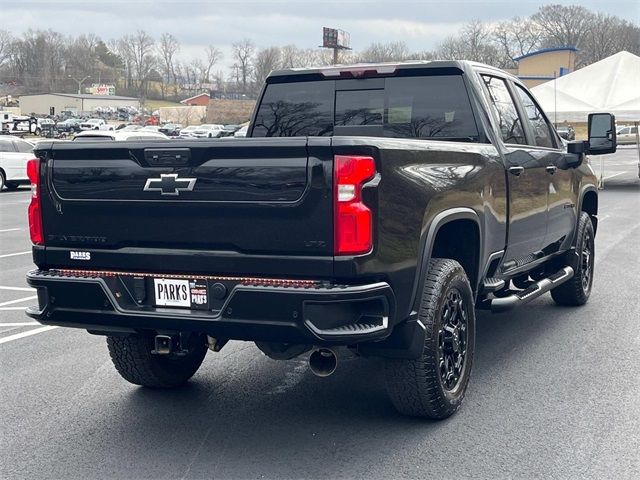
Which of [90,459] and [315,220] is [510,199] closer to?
[315,220]

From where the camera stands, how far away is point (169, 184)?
14.2 feet

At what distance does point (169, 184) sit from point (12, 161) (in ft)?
Result: 74.7

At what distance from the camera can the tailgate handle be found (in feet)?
14.0

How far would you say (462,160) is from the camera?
5109 millimetres

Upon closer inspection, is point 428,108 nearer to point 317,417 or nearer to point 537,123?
point 537,123

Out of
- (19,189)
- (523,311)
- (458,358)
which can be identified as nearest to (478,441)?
(458,358)

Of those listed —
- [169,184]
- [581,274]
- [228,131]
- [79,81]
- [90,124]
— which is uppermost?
[79,81]

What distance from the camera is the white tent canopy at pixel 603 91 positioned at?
961 inches

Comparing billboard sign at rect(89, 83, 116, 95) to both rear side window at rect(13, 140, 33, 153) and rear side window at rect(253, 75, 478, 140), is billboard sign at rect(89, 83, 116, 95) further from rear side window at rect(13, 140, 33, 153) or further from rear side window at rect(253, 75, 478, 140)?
rear side window at rect(253, 75, 478, 140)

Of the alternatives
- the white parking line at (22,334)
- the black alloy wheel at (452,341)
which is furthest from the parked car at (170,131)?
the black alloy wheel at (452,341)

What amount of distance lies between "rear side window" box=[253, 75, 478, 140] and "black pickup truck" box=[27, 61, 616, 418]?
0.11 metres

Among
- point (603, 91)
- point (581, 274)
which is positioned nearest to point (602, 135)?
point (581, 274)

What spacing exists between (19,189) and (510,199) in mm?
23349

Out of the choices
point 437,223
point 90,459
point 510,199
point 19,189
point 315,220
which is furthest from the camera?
point 19,189
